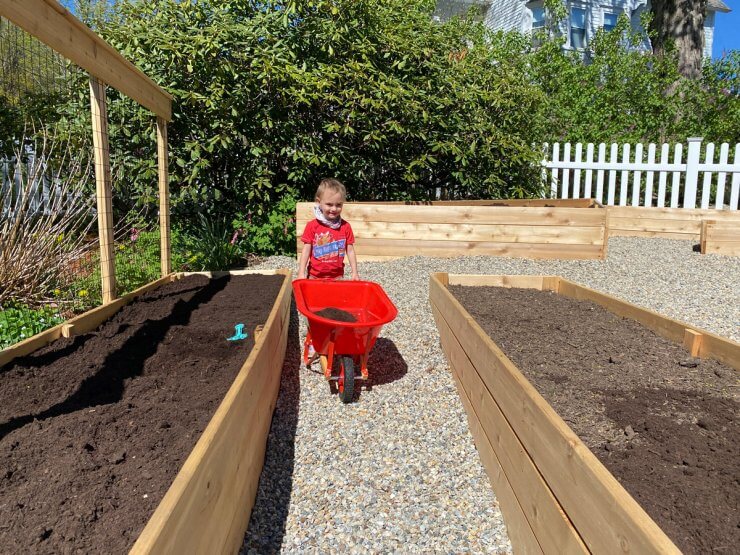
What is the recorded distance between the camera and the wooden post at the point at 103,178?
388cm

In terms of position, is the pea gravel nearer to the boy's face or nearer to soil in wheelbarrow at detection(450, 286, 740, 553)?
soil in wheelbarrow at detection(450, 286, 740, 553)

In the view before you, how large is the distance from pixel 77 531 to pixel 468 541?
145cm

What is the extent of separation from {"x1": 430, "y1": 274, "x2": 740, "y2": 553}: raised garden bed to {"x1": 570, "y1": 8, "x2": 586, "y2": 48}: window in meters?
20.2

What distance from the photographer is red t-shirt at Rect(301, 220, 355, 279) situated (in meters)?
4.39

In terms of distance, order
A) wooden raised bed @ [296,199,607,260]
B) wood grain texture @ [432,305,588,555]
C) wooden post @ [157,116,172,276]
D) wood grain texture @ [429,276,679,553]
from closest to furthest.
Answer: wood grain texture @ [429,276,679,553], wood grain texture @ [432,305,588,555], wooden post @ [157,116,172,276], wooden raised bed @ [296,199,607,260]

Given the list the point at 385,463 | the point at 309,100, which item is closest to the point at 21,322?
the point at 385,463

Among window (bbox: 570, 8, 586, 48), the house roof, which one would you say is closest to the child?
window (bbox: 570, 8, 586, 48)

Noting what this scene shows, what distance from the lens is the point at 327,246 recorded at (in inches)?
178

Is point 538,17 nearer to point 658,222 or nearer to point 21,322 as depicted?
point 658,222

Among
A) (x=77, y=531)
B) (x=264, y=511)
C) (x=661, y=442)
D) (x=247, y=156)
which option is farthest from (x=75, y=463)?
(x=247, y=156)

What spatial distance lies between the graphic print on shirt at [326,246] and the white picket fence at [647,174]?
24.2ft

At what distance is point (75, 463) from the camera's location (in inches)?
73.4

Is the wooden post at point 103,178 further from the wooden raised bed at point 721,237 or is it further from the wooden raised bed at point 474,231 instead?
the wooden raised bed at point 721,237

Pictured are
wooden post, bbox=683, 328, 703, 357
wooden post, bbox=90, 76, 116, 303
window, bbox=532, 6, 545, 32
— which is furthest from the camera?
window, bbox=532, 6, 545, 32
